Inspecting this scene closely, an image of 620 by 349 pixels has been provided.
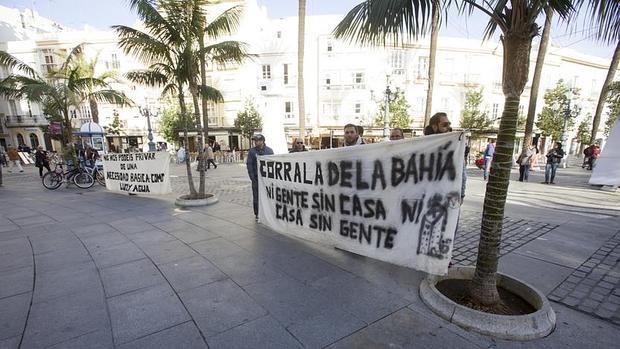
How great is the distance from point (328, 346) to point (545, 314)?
6.51 feet

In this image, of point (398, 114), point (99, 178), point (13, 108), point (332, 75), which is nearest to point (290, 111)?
point (332, 75)

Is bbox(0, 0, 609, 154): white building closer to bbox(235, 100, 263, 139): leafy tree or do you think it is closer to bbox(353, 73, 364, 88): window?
bbox(353, 73, 364, 88): window

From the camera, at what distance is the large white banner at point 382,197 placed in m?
2.64

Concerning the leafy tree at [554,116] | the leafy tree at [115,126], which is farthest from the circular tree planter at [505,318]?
the leafy tree at [115,126]

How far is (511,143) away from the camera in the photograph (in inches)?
96.0

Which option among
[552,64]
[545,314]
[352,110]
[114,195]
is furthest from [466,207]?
[552,64]

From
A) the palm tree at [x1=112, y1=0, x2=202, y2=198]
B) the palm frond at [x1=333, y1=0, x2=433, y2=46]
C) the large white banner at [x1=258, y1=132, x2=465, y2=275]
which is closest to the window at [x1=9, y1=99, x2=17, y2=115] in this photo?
the palm tree at [x1=112, y1=0, x2=202, y2=198]

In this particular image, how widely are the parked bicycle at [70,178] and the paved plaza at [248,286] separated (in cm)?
547

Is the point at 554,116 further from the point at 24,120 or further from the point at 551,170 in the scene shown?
the point at 24,120

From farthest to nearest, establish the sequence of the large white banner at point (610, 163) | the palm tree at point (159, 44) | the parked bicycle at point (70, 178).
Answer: the parked bicycle at point (70, 178), the large white banner at point (610, 163), the palm tree at point (159, 44)

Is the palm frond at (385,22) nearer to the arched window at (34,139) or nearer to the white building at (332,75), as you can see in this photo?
the white building at (332,75)

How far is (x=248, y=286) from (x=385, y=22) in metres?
3.13

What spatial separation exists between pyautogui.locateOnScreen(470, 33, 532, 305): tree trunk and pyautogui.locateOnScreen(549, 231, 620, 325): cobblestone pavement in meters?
1.02

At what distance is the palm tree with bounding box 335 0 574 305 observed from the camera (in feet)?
7.54
